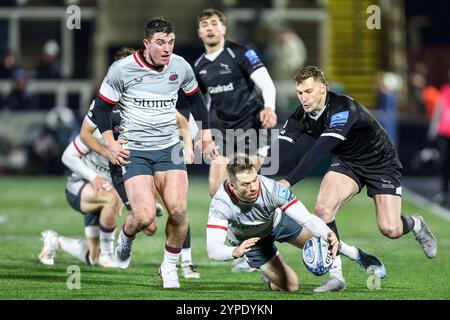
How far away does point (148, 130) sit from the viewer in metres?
11.2

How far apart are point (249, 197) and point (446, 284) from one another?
7.98ft

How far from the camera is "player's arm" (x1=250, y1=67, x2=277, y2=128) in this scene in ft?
42.4

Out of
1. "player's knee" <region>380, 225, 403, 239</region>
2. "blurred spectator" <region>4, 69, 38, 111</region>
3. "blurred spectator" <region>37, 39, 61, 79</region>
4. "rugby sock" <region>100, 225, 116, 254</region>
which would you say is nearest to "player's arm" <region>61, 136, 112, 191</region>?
"rugby sock" <region>100, 225, 116, 254</region>

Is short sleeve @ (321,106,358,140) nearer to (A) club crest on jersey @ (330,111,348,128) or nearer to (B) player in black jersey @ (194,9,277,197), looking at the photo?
(A) club crest on jersey @ (330,111,348,128)

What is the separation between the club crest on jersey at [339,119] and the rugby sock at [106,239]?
2.97 metres

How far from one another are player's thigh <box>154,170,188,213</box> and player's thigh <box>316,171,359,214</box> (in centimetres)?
125

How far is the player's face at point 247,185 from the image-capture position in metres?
10.1

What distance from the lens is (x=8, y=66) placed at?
28562 mm

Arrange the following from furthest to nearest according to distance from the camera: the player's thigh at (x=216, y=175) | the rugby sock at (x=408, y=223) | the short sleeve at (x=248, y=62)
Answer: the short sleeve at (x=248, y=62)
the player's thigh at (x=216, y=175)
the rugby sock at (x=408, y=223)

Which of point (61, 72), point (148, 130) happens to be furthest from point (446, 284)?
point (61, 72)

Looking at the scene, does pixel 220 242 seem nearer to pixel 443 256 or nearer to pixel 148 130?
pixel 148 130

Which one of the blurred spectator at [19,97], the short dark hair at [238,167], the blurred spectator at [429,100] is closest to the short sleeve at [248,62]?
the short dark hair at [238,167]

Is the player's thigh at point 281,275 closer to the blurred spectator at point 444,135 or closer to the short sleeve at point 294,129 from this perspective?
the short sleeve at point 294,129

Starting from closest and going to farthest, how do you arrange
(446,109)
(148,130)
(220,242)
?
(220,242)
(148,130)
(446,109)
